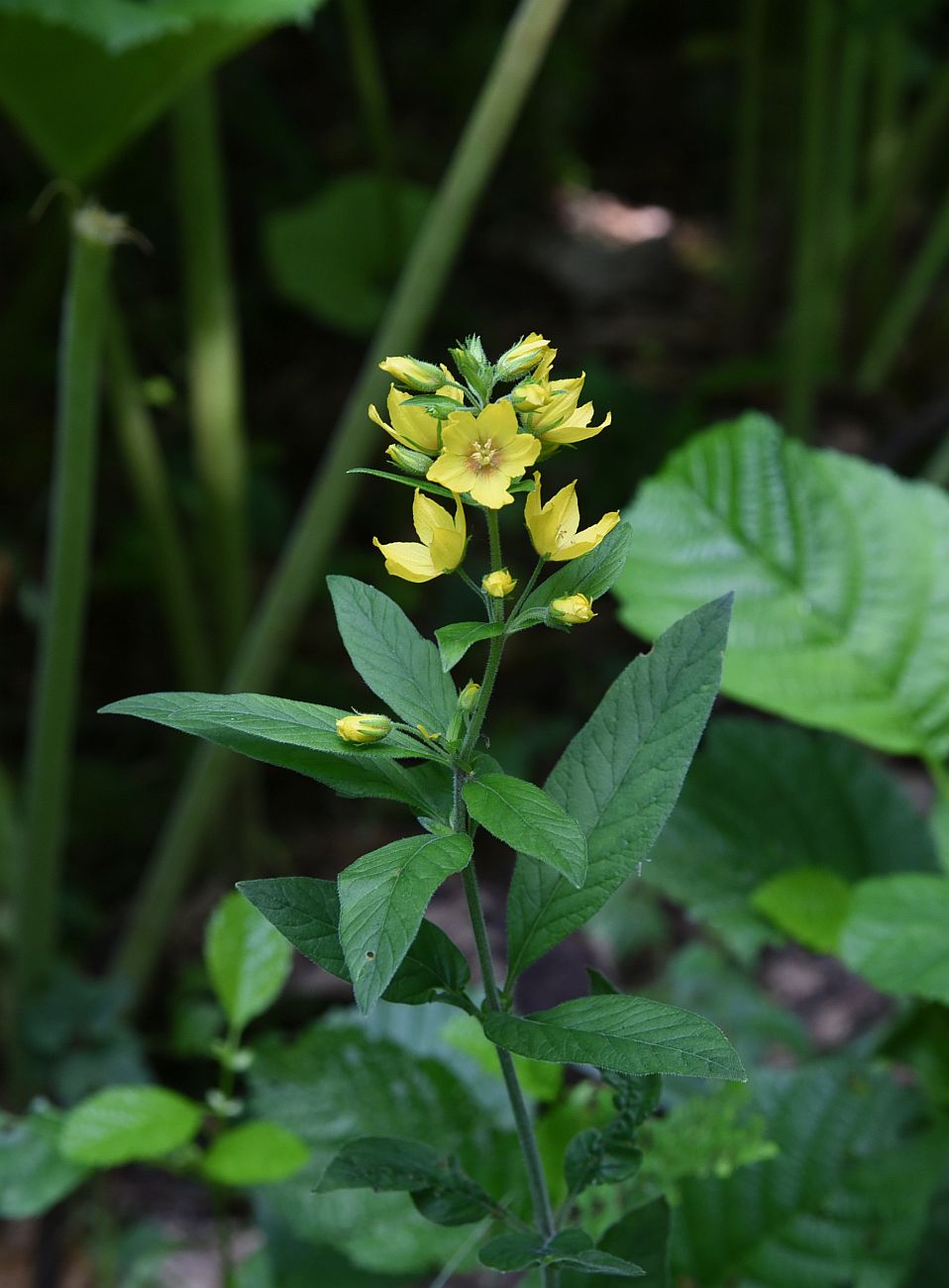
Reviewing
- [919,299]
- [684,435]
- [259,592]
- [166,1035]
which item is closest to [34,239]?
[259,592]

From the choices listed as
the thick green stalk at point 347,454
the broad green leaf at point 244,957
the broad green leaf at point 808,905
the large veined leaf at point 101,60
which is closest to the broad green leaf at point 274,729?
the broad green leaf at point 244,957

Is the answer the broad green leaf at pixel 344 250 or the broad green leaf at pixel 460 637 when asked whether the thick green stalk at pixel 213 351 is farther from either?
the broad green leaf at pixel 460 637

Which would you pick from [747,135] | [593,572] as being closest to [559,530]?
[593,572]

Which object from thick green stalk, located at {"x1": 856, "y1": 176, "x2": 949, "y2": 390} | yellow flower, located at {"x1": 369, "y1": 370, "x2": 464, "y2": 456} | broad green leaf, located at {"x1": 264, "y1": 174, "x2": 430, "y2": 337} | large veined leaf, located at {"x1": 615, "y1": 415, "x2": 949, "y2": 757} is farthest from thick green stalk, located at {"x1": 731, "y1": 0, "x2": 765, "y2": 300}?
yellow flower, located at {"x1": 369, "y1": 370, "x2": 464, "y2": 456}

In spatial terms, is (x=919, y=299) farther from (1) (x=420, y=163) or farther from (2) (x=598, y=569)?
(2) (x=598, y=569)

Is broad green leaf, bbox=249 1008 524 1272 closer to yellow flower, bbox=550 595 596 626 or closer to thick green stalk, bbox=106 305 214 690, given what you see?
yellow flower, bbox=550 595 596 626
